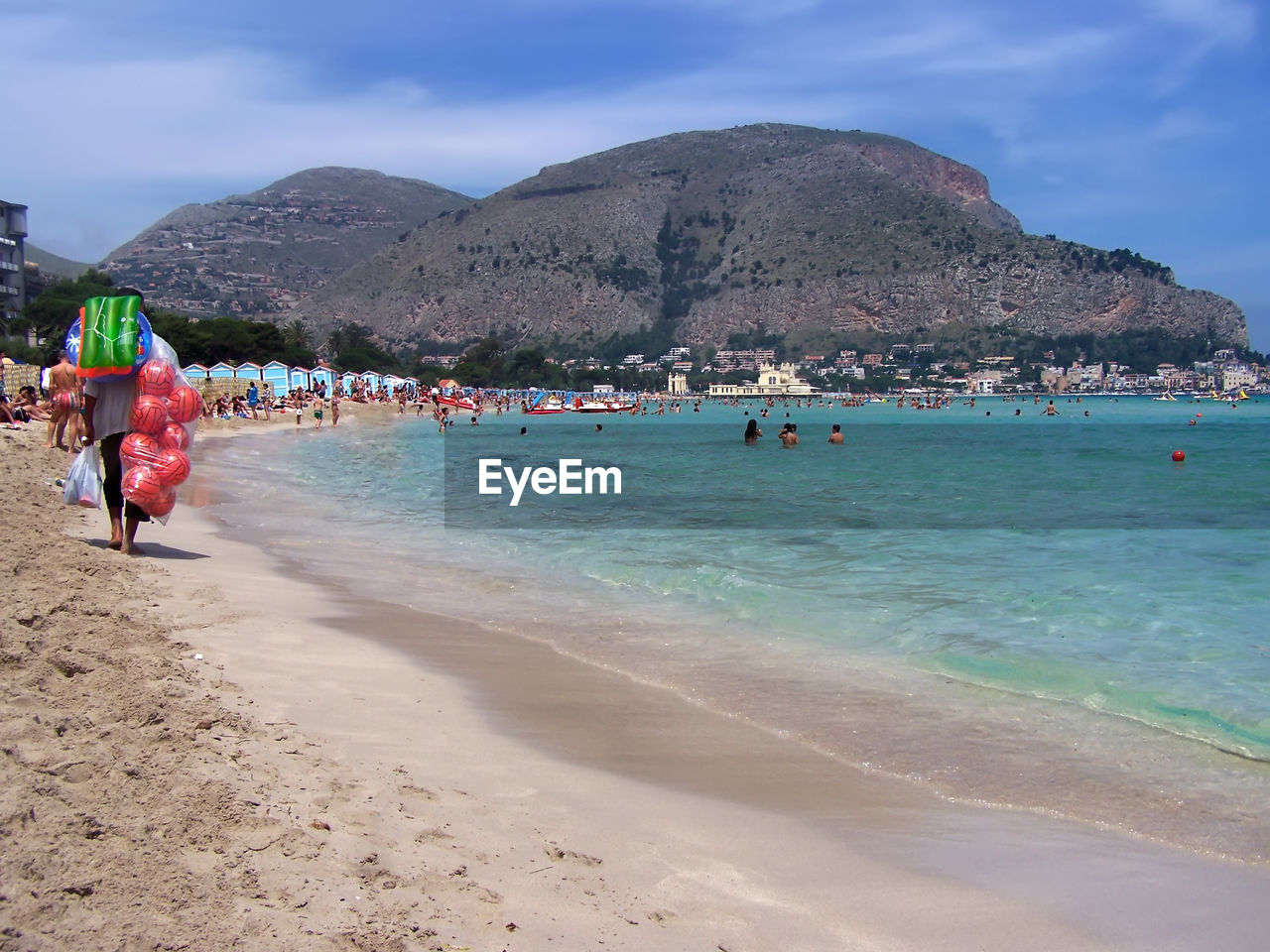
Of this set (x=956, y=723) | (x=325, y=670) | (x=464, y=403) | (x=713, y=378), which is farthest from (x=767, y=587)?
(x=713, y=378)

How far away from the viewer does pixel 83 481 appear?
28.6ft

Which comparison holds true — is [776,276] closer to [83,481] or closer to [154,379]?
[83,481]

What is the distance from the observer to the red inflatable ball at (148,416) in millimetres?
8180

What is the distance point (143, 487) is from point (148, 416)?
1.97ft

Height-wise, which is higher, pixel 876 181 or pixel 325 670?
pixel 876 181

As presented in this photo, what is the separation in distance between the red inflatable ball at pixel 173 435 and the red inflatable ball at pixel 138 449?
8 cm

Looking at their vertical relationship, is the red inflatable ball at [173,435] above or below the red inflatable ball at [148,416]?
below

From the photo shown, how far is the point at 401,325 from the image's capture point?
595 feet

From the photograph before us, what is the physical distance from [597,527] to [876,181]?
176926 mm

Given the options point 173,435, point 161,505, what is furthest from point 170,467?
point 161,505

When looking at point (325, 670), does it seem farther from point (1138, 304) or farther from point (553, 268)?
point (1138, 304)

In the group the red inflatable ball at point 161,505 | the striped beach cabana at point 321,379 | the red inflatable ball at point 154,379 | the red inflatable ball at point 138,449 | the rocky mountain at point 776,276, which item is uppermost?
the rocky mountain at point 776,276

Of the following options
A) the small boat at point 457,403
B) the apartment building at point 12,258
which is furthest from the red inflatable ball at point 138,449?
the small boat at point 457,403

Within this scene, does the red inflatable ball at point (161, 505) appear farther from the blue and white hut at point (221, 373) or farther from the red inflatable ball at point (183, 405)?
the blue and white hut at point (221, 373)
